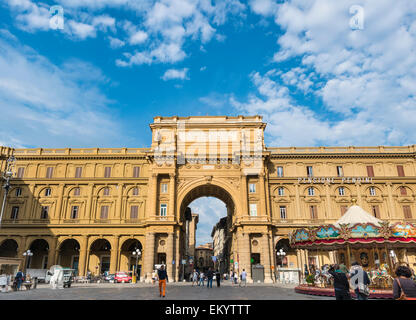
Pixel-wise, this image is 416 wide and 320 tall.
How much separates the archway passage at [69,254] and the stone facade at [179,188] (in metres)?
0.14

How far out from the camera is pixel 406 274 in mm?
6578

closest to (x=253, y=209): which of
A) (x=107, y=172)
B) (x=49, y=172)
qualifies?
(x=107, y=172)

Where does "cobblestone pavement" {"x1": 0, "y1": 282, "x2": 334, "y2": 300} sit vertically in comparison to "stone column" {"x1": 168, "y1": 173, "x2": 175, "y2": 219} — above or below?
below

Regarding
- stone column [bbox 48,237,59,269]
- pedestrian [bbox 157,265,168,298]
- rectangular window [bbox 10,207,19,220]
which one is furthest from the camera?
rectangular window [bbox 10,207,19,220]

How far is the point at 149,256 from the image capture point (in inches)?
1619

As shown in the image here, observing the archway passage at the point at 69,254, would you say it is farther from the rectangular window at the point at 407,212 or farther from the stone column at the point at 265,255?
the rectangular window at the point at 407,212

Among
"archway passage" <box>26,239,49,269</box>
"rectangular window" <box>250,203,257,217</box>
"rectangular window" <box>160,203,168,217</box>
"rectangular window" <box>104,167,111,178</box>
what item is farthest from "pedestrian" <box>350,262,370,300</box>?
"archway passage" <box>26,239,49,269</box>

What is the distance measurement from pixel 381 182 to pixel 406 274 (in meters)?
44.9

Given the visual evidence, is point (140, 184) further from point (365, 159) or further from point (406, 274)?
point (406, 274)

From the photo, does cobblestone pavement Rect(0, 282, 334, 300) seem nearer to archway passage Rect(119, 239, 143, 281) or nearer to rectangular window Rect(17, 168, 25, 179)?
archway passage Rect(119, 239, 143, 281)

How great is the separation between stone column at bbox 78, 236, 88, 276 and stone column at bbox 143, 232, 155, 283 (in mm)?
8874

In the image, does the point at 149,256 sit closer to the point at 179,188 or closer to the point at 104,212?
the point at 179,188

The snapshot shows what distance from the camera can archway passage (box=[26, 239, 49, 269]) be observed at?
45656 millimetres

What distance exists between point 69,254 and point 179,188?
19334 millimetres
